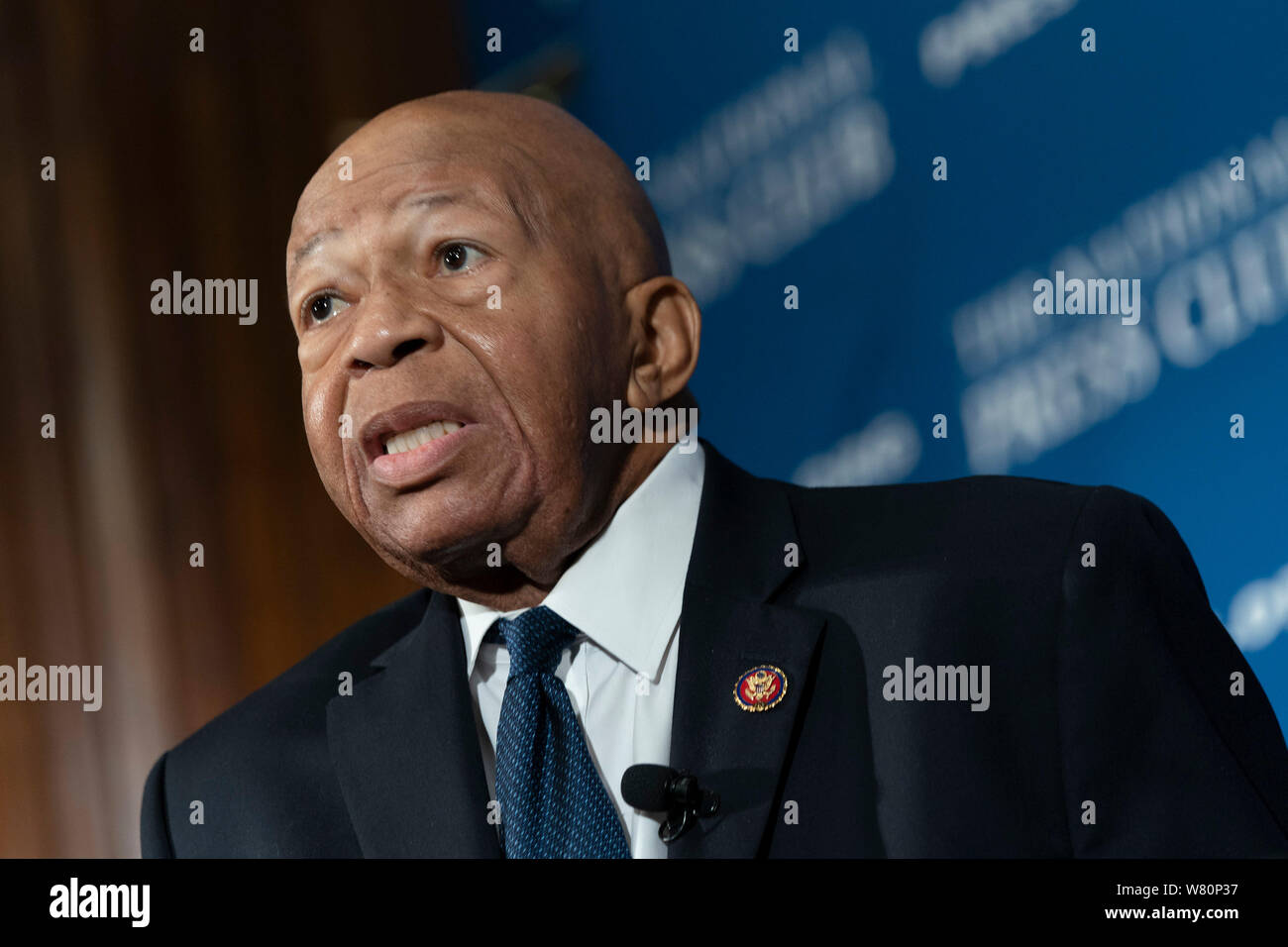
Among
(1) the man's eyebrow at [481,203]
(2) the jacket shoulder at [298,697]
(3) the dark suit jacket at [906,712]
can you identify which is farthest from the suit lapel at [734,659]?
(2) the jacket shoulder at [298,697]

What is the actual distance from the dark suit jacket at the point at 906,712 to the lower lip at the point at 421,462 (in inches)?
12.3

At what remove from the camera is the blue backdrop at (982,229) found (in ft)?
7.70

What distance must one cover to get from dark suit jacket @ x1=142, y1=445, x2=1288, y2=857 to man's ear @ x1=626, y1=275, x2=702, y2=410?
13 cm

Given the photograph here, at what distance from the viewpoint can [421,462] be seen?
5.91 ft

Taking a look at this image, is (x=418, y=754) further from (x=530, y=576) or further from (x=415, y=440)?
(x=415, y=440)

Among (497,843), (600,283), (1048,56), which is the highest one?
(1048,56)

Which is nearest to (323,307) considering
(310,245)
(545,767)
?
(310,245)

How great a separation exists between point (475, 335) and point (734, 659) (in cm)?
51

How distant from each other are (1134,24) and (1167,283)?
441 millimetres

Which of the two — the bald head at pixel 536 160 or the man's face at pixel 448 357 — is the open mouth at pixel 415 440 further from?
the bald head at pixel 536 160

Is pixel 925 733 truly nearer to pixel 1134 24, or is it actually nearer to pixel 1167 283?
pixel 1167 283

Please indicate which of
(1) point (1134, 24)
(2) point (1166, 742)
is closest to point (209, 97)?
(1) point (1134, 24)

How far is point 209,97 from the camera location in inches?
117

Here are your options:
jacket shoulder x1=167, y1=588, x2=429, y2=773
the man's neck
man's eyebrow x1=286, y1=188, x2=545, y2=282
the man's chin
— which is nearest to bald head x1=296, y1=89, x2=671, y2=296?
man's eyebrow x1=286, y1=188, x2=545, y2=282
